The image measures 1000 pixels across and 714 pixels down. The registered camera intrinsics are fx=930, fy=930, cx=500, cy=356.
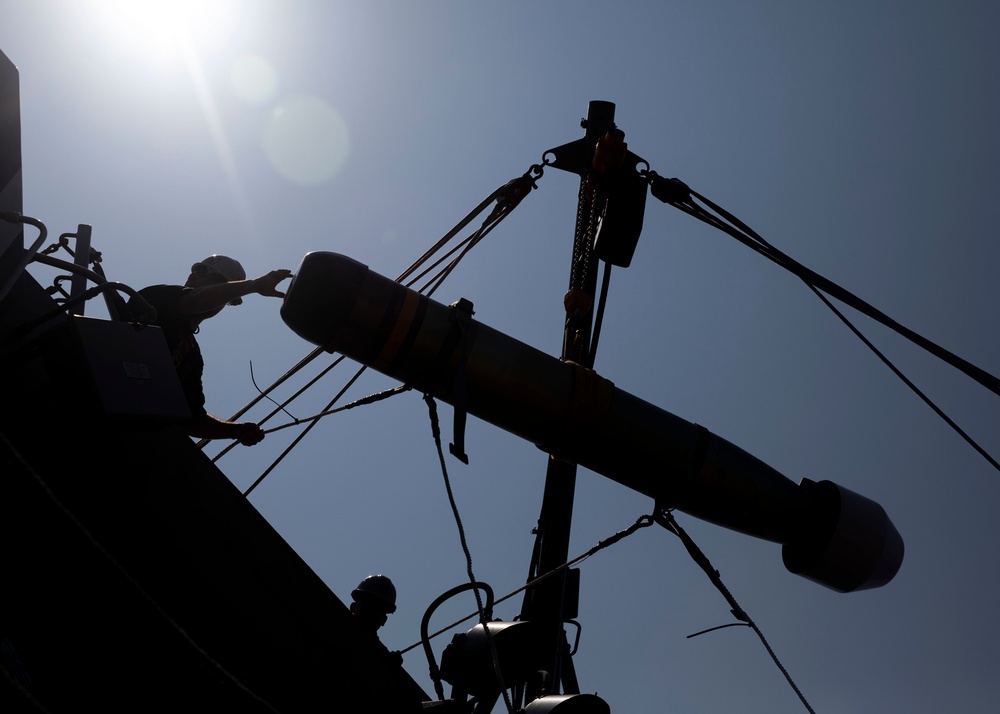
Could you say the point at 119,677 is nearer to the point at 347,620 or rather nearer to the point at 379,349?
the point at 347,620

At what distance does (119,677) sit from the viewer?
3740mm

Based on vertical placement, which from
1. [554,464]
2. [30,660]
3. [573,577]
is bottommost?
[30,660]

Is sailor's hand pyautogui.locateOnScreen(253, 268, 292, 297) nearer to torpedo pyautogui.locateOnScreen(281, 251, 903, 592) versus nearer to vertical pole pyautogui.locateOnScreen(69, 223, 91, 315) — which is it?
torpedo pyautogui.locateOnScreen(281, 251, 903, 592)

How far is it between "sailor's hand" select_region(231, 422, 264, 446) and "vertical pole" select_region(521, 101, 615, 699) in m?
2.44

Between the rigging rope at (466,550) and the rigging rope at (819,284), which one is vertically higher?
the rigging rope at (819,284)

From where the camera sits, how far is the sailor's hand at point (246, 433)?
561 centimetres

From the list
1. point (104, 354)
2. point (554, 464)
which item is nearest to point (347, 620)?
point (104, 354)

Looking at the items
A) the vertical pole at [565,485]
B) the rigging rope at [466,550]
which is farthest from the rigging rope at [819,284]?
the rigging rope at [466,550]

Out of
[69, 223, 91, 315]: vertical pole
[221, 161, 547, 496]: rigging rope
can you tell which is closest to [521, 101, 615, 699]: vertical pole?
[221, 161, 547, 496]: rigging rope

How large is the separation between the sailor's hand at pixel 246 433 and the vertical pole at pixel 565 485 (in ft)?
8.01

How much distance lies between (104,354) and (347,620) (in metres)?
1.68

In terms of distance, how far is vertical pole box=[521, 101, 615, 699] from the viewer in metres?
6.86

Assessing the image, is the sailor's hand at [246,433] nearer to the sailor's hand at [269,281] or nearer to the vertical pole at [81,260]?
the sailor's hand at [269,281]

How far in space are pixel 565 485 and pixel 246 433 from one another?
132 inches
